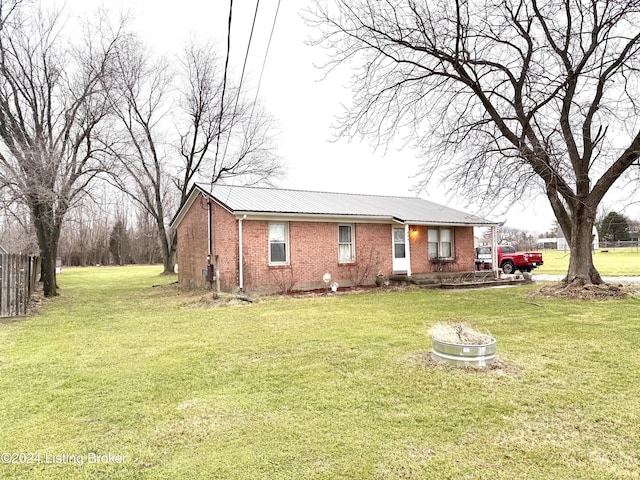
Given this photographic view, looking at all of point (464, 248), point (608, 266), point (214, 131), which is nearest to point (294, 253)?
point (464, 248)

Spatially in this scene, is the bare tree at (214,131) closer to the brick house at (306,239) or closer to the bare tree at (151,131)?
the bare tree at (151,131)

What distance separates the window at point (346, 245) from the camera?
→ 1648 centimetres

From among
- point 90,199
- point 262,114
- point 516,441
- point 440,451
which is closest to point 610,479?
point 516,441

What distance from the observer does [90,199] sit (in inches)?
675

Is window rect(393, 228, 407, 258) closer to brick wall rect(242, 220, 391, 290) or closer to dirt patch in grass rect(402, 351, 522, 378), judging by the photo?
brick wall rect(242, 220, 391, 290)

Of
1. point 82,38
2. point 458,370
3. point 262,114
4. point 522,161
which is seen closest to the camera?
point 458,370

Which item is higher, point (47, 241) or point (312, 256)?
point (47, 241)

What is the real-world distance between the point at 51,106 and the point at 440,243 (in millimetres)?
17461

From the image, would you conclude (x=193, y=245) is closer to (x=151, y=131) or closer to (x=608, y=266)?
(x=151, y=131)

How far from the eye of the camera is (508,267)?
2384 cm

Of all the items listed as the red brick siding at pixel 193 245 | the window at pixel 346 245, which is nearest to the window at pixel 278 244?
the window at pixel 346 245

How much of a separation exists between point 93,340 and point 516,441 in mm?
7122

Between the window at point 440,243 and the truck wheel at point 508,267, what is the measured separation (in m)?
6.22

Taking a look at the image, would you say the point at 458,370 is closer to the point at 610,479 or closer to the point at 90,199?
the point at 610,479
